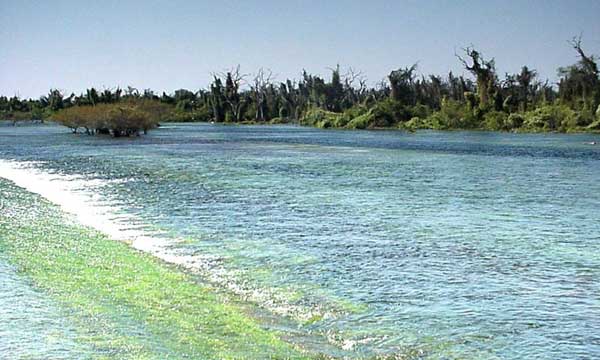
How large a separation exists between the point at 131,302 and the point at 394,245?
215 inches

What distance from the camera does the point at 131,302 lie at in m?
8.79

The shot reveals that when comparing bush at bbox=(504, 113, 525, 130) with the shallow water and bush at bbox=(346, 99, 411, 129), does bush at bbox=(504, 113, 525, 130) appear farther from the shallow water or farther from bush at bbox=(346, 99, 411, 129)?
the shallow water

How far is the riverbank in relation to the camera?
7184 millimetres

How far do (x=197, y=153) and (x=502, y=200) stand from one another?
79.9 feet

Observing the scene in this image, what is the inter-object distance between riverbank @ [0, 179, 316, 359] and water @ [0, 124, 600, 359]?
1.89 ft

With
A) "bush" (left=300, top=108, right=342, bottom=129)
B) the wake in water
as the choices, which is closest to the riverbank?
the wake in water

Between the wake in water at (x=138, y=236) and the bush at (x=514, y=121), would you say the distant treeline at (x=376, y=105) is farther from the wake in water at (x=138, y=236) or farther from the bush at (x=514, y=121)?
the wake in water at (x=138, y=236)

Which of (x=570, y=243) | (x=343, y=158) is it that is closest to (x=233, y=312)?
(x=570, y=243)

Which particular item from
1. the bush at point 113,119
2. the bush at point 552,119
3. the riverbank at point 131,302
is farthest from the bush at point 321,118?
the riverbank at point 131,302

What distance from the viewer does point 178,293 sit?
370 inches

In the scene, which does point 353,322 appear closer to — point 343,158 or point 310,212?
point 310,212

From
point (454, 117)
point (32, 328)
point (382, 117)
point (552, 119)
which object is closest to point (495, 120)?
point (454, 117)

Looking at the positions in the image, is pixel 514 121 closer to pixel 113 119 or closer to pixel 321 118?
pixel 321 118

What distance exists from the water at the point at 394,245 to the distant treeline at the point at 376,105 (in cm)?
4273
